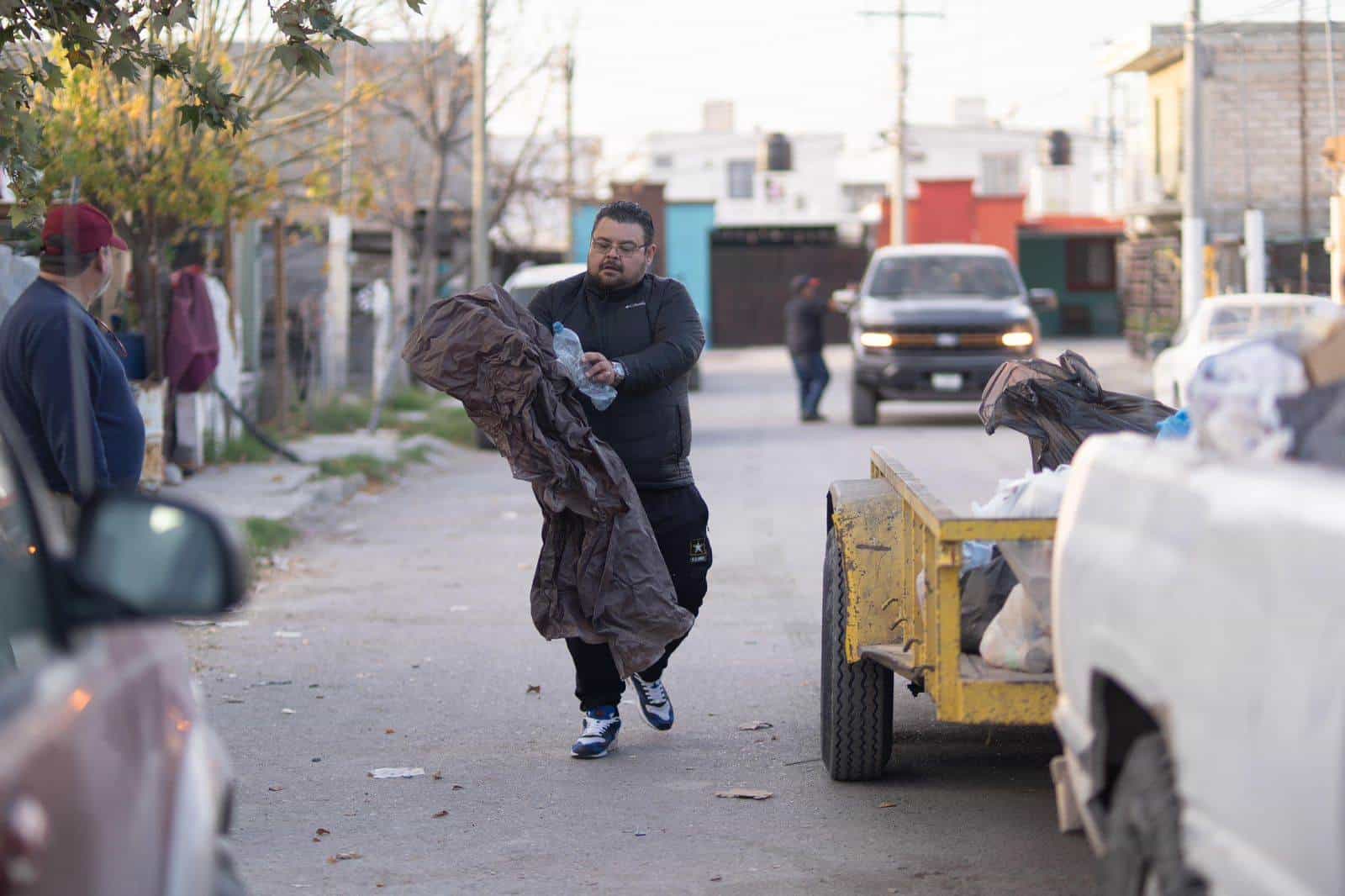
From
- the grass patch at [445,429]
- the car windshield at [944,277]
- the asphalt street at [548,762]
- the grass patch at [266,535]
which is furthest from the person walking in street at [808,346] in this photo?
the grass patch at [266,535]

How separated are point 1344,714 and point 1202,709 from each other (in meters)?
0.50

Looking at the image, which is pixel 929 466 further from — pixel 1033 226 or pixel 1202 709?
pixel 1033 226

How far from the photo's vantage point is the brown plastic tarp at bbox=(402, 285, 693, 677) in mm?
6328

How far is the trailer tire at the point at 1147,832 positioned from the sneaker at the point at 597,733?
3340mm

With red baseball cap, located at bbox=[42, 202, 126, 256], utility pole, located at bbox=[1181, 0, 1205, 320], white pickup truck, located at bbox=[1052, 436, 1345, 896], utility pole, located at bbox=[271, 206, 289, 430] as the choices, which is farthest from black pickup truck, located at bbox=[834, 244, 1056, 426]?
white pickup truck, located at bbox=[1052, 436, 1345, 896]

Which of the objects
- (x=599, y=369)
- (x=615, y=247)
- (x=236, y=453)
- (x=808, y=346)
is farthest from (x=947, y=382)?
(x=599, y=369)

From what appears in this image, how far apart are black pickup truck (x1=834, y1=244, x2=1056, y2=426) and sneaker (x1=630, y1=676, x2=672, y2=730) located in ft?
49.4

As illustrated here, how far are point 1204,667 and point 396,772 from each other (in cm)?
416

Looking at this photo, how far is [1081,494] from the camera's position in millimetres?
3779

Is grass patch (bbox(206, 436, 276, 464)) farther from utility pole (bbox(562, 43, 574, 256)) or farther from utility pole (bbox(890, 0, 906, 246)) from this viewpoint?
utility pole (bbox(890, 0, 906, 246))

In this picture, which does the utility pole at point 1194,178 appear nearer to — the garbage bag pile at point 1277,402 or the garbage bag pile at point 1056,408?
the garbage bag pile at point 1056,408

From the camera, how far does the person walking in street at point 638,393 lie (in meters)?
6.72

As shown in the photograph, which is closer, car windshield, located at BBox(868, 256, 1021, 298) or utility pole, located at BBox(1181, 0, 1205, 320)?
car windshield, located at BBox(868, 256, 1021, 298)

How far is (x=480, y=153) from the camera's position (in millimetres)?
26031
